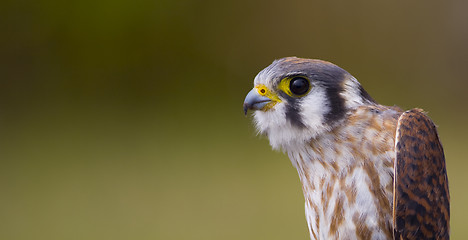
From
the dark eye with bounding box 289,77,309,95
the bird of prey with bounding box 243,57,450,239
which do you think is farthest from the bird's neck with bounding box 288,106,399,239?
the dark eye with bounding box 289,77,309,95

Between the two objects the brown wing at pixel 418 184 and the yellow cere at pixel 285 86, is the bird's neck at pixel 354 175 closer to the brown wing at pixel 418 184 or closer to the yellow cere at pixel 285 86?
the brown wing at pixel 418 184

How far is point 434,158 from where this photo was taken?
5.07 feet

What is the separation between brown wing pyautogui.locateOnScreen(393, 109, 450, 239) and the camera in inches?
58.0

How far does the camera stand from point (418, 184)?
1.49 m

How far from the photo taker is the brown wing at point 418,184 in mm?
1474

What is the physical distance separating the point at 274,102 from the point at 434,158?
20.8 inches

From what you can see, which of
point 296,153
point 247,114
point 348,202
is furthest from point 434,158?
point 247,114

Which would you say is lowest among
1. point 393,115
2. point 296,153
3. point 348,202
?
point 348,202

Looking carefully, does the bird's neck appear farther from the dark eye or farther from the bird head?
the dark eye

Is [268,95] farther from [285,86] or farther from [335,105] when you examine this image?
[335,105]

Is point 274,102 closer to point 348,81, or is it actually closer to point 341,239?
point 348,81

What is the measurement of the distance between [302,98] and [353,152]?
0.76 ft

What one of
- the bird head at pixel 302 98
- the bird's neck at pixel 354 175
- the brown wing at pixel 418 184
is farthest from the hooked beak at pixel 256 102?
the brown wing at pixel 418 184

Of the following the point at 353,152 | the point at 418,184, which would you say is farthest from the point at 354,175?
the point at 418,184
